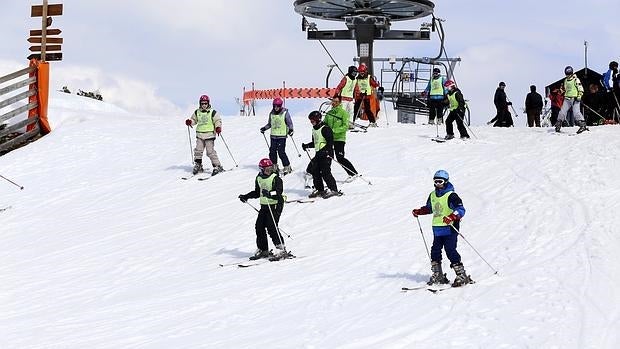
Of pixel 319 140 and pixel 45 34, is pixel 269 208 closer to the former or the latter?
pixel 319 140

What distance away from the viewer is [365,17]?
33.7 m

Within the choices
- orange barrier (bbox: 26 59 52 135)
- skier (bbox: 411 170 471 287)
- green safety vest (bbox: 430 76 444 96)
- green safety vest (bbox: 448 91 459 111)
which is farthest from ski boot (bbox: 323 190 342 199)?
orange barrier (bbox: 26 59 52 135)

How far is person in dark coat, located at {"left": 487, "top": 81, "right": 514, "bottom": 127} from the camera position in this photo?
2394cm

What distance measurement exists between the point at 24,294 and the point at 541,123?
19671 millimetres

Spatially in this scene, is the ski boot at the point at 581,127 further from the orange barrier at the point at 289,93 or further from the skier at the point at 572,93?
the orange barrier at the point at 289,93

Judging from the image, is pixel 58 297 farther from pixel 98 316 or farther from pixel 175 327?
pixel 175 327

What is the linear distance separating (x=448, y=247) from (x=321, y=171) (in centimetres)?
564

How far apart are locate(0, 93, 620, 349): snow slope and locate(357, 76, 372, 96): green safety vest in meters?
1.09

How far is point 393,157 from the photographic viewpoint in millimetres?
18016

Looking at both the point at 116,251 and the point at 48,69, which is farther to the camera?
the point at 48,69

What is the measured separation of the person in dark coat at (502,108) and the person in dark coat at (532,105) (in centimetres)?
51

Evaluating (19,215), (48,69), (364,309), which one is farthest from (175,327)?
(48,69)

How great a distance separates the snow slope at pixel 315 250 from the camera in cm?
806

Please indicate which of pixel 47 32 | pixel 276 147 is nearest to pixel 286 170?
pixel 276 147
